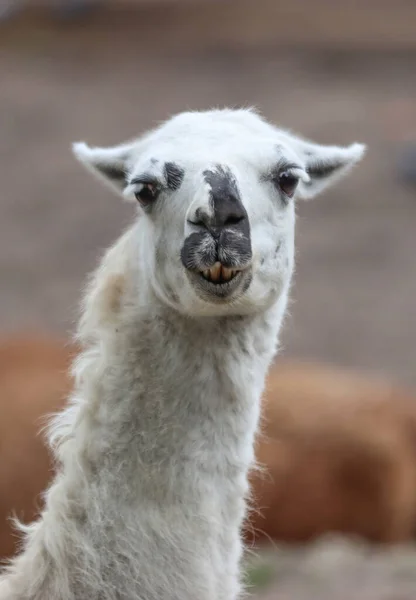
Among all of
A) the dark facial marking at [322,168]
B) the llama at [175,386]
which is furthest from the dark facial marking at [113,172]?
the dark facial marking at [322,168]

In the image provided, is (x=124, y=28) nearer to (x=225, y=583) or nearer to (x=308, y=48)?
(x=308, y=48)

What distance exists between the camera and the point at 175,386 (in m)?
3.37

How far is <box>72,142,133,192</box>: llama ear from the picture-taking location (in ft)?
12.2

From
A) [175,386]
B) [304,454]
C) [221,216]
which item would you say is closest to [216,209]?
[221,216]

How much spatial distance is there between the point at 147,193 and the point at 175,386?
0.55 metres

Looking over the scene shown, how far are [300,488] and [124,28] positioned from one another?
1943 cm

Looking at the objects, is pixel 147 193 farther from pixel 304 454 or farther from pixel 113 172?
pixel 304 454

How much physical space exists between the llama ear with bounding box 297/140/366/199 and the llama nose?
2.40 ft

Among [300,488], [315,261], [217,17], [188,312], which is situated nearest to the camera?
[188,312]

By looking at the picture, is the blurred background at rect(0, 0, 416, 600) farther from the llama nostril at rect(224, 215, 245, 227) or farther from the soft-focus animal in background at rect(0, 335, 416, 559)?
the llama nostril at rect(224, 215, 245, 227)

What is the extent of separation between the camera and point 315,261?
16734 millimetres

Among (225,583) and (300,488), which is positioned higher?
(300,488)

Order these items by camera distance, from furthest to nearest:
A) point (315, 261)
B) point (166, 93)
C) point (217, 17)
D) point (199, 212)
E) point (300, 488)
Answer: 1. point (217, 17)
2. point (166, 93)
3. point (315, 261)
4. point (300, 488)
5. point (199, 212)

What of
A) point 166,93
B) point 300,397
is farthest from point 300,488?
point 166,93
